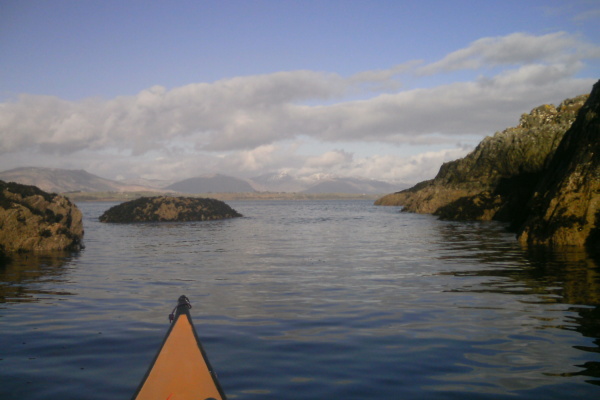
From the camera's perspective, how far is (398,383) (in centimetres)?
668

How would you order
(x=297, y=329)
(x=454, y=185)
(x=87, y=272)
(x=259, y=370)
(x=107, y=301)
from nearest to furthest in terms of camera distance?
1. (x=259, y=370)
2. (x=297, y=329)
3. (x=107, y=301)
4. (x=87, y=272)
5. (x=454, y=185)

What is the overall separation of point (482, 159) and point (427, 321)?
4252 centimetres

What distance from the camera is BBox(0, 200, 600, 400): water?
6.73 meters

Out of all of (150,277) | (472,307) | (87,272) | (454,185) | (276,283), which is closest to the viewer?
(472,307)

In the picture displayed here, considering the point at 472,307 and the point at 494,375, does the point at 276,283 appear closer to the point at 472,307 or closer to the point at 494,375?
the point at 472,307

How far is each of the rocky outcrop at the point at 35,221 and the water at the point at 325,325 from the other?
361 cm

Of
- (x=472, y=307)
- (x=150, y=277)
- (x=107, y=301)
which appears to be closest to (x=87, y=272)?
(x=150, y=277)

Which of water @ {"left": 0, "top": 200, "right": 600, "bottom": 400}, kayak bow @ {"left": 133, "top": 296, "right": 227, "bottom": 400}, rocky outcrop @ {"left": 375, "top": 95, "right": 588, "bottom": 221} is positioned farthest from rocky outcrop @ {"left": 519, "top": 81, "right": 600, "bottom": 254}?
kayak bow @ {"left": 133, "top": 296, "right": 227, "bottom": 400}

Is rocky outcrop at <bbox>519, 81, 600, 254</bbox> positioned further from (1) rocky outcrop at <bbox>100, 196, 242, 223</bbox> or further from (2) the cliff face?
(1) rocky outcrop at <bbox>100, 196, 242, 223</bbox>

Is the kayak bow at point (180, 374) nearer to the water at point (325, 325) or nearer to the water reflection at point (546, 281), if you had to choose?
the water at point (325, 325)

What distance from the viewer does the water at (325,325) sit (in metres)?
6.73

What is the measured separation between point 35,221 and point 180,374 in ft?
68.6

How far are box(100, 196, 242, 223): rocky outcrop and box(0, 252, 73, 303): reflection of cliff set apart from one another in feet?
98.2

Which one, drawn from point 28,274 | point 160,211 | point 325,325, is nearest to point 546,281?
point 325,325
